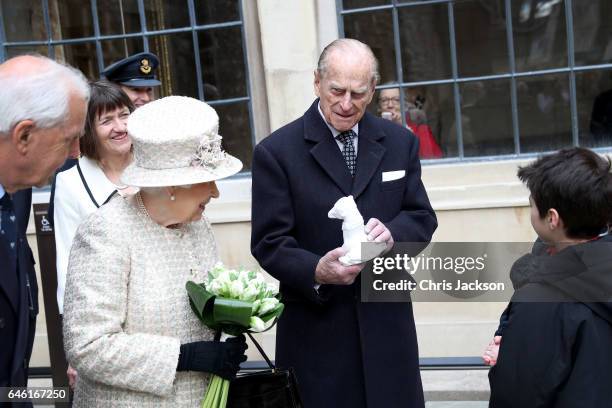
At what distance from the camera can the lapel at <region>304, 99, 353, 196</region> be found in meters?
3.30

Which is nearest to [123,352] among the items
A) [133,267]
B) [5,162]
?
[133,267]

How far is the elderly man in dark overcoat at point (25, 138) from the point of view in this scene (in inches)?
85.4

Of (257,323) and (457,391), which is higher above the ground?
(257,323)

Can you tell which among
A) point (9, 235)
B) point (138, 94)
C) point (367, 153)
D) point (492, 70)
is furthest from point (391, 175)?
point (492, 70)

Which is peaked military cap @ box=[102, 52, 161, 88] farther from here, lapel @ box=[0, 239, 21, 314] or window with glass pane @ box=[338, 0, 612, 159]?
lapel @ box=[0, 239, 21, 314]

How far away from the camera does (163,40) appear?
621 centimetres

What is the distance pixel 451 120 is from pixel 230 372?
3.80 metres

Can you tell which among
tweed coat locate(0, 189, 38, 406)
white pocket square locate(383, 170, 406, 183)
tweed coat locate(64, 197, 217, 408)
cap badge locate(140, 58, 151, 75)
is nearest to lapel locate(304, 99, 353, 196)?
white pocket square locate(383, 170, 406, 183)

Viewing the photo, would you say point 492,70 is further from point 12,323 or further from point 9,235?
point 12,323

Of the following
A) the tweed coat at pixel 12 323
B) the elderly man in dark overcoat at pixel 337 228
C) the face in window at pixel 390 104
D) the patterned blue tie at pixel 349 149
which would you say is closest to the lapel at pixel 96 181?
the elderly man in dark overcoat at pixel 337 228

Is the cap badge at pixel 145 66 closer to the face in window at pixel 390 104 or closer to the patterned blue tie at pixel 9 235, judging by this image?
the face in window at pixel 390 104

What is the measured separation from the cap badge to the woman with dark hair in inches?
32.6

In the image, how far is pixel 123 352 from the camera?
97.0 inches

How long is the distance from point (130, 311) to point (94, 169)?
1.45 m
